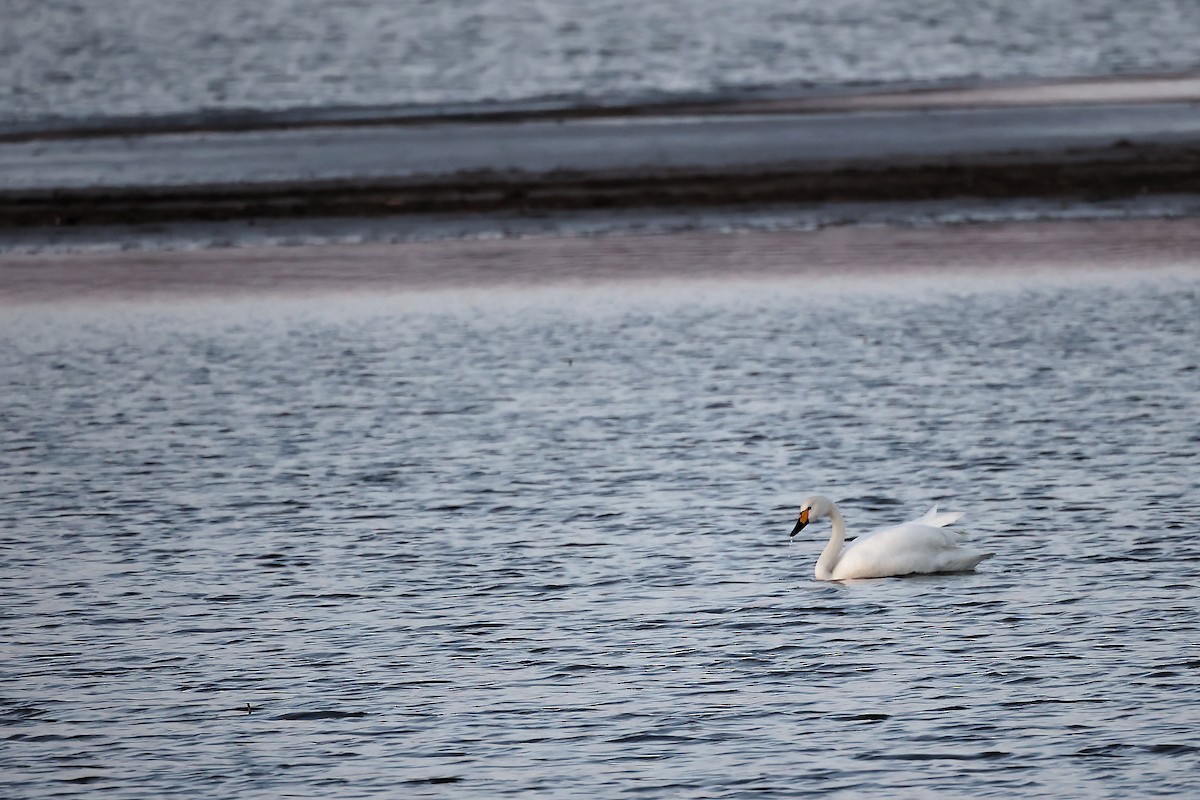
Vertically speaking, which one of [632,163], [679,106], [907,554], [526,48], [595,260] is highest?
[526,48]

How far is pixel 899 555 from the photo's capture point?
1255 centimetres

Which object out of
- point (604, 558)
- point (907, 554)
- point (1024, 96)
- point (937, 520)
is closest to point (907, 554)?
point (907, 554)

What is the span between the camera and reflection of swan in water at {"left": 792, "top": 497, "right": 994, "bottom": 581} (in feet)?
41.0

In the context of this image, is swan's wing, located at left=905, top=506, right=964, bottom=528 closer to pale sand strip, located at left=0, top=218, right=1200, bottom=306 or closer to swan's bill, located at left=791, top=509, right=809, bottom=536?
swan's bill, located at left=791, top=509, right=809, bottom=536

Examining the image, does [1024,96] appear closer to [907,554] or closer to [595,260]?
[595,260]

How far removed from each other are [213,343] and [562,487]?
8519mm

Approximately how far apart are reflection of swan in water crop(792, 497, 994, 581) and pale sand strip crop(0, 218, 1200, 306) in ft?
41.8

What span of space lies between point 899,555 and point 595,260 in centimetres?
1487

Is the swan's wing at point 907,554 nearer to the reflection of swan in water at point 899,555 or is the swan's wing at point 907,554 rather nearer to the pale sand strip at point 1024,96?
the reflection of swan in water at point 899,555

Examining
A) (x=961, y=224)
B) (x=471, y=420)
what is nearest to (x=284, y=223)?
(x=961, y=224)

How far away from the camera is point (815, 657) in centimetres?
1088

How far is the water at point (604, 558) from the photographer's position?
381 inches

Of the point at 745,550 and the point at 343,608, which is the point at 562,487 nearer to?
the point at 745,550

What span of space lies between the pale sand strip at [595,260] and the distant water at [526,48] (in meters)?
13.3
